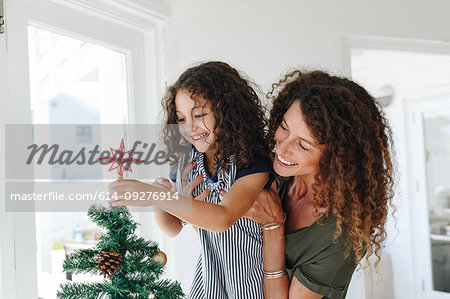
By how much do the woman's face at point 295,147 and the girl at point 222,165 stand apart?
0.05m

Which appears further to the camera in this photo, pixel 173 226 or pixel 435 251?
pixel 435 251

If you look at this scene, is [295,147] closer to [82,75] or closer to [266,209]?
[266,209]

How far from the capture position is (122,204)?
0.78m

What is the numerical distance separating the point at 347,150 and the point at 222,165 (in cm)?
33

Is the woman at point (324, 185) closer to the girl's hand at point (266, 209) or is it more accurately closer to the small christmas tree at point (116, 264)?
the girl's hand at point (266, 209)

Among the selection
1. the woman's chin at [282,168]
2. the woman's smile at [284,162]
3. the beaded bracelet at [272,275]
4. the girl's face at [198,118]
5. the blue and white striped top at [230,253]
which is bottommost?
the beaded bracelet at [272,275]

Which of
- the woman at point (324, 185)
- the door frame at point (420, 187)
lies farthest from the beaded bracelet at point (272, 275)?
the door frame at point (420, 187)

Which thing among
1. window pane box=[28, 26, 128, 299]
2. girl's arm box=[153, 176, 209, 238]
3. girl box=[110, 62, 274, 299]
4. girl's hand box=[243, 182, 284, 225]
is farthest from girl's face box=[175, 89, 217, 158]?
window pane box=[28, 26, 128, 299]

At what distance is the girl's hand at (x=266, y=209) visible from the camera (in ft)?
3.77

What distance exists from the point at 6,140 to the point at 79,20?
1.70 feet

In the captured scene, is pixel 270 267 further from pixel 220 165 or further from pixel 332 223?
pixel 220 165

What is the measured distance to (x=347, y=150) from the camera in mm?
1114

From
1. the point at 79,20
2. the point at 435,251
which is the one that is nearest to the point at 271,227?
the point at 79,20

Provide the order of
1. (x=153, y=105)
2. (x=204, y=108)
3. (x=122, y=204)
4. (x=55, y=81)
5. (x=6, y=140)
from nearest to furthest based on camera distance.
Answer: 1. (x=122, y=204)
2. (x=204, y=108)
3. (x=6, y=140)
4. (x=153, y=105)
5. (x=55, y=81)
